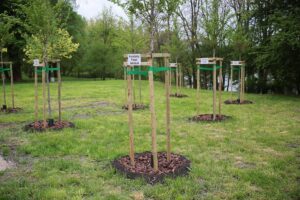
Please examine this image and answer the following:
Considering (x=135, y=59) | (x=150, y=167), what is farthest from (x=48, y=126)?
(x=135, y=59)

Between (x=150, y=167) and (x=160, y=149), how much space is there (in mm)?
1197

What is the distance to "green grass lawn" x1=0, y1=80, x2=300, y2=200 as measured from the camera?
13.4 feet

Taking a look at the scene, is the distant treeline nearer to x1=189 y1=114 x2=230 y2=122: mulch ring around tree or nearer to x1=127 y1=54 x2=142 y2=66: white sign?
x1=127 y1=54 x2=142 y2=66: white sign

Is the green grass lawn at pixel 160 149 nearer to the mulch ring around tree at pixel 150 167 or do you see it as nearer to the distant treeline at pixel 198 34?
the mulch ring around tree at pixel 150 167

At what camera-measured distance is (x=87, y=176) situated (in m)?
4.66

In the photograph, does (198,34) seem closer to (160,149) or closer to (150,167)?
(160,149)

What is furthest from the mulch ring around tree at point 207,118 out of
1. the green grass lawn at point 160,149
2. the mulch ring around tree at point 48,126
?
the mulch ring around tree at point 48,126

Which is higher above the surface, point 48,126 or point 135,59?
point 135,59

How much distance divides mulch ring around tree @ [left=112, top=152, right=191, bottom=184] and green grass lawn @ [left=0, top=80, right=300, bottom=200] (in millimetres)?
127

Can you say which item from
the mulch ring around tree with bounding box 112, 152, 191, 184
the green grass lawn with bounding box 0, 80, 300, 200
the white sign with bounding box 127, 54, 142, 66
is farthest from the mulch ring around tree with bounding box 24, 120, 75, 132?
the white sign with bounding box 127, 54, 142, 66

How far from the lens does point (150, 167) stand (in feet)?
15.8

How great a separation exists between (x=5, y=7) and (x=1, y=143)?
2072 centimetres

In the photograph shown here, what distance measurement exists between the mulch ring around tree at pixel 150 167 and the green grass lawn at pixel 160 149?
0.13m

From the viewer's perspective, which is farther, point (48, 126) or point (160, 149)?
point (48, 126)
